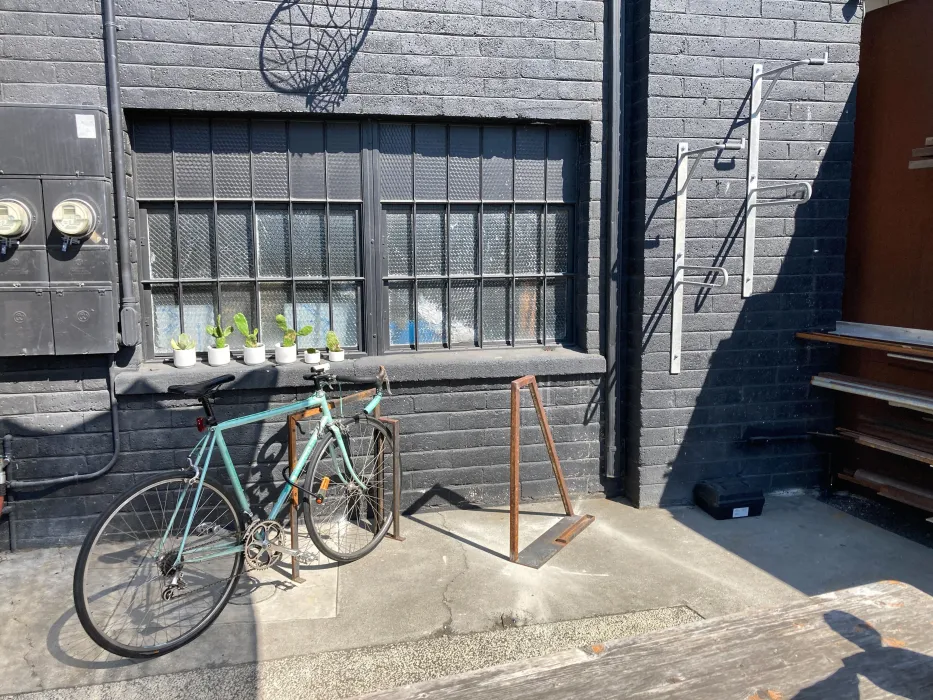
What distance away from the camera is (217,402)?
4.46m

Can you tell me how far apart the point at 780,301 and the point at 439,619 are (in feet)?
10.8

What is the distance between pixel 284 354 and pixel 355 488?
1.00 metres

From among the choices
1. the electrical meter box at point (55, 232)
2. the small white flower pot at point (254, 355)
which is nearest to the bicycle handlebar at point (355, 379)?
the small white flower pot at point (254, 355)

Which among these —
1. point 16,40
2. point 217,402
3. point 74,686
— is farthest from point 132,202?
point 74,686

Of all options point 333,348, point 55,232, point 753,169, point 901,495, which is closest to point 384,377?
point 333,348

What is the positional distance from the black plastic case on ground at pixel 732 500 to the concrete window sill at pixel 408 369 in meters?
1.13

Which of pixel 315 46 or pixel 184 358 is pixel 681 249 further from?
pixel 184 358

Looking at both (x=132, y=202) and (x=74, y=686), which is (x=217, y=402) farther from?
(x=74, y=686)

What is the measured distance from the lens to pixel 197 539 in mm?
3494

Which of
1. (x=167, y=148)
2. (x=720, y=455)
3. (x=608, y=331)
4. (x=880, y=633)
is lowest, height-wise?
(x=720, y=455)

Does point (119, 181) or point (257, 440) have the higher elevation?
point (119, 181)

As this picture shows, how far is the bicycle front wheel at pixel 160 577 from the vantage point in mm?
3154

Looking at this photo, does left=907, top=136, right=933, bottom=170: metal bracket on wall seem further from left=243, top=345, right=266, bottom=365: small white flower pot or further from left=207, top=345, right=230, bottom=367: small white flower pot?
left=207, top=345, right=230, bottom=367: small white flower pot

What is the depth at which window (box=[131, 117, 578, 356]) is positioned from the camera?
177 inches
